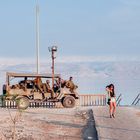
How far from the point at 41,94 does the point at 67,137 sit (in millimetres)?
17209

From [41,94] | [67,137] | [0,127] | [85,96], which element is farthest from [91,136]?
[85,96]

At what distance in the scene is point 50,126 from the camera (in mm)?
30969

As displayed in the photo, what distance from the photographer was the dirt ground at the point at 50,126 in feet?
89.9

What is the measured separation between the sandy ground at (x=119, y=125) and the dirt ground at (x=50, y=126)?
1.29 feet

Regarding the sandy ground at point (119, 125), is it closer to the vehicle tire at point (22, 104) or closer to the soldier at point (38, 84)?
the vehicle tire at point (22, 104)

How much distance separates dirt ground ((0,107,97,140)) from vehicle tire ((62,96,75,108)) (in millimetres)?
5857

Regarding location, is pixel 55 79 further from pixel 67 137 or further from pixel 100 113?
pixel 67 137

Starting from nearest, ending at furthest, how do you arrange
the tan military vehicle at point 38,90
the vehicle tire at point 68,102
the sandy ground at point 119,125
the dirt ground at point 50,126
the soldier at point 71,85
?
the sandy ground at point 119,125, the dirt ground at point 50,126, the tan military vehicle at point 38,90, the vehicle tire at point 68,102, the soldier at point 71,85

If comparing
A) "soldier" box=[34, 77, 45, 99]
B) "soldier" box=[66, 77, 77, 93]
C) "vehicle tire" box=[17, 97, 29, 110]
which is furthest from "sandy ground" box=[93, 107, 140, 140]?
"soldier" box=[66, 77, 77, 93]

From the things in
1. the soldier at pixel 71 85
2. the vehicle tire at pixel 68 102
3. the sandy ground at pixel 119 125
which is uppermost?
the soldier at pixel 71 85

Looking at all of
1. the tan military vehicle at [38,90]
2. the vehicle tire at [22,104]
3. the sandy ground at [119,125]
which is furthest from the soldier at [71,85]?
the sandy ground at [119,125]

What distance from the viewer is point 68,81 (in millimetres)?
44625

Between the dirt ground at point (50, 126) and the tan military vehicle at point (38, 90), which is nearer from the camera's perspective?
the dirt ground at point (50, 126)

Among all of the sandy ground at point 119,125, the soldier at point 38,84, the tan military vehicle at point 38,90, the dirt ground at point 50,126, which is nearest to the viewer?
the sandy ground at point 119,125
